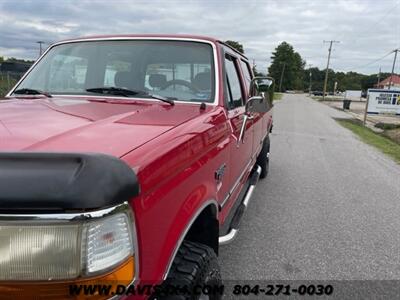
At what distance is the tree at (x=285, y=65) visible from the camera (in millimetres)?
116062

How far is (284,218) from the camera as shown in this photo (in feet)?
16.5

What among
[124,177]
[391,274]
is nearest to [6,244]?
[124,177]

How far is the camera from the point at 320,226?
4.79 m

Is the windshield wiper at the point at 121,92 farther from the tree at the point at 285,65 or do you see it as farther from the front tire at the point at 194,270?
the tree at the point at 285,65

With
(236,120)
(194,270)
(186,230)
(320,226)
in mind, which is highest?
(236,120)

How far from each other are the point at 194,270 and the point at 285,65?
118m

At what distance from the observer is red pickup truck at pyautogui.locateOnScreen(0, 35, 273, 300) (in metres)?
1.24

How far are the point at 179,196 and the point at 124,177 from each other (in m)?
0.57

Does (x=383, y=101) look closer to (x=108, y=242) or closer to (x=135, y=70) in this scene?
(x=135, y=70)

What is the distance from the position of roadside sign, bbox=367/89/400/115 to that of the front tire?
20.0 metres

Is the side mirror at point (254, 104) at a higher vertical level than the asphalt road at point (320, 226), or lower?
higher

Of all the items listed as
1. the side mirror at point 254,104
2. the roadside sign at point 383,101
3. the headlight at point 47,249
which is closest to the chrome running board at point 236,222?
the side mirror at point 254,104

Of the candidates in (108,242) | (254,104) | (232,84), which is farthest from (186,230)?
(232,84)

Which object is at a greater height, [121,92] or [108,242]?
[121,92]
